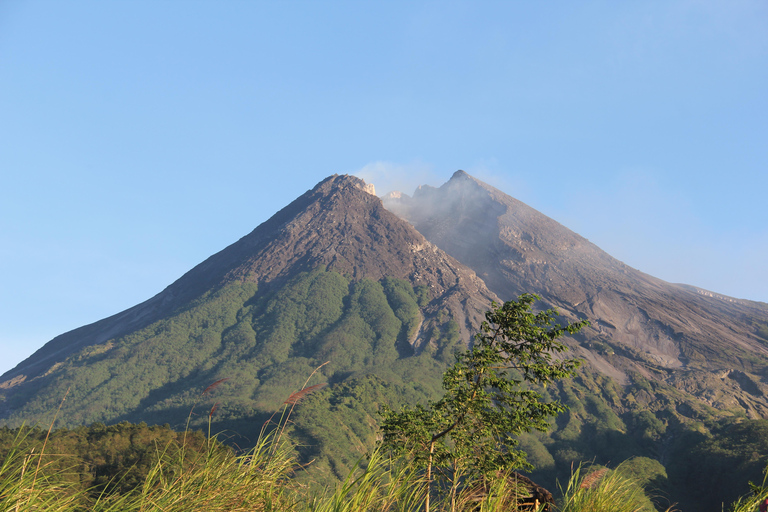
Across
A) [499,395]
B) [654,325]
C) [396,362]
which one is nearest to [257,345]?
[396,362]

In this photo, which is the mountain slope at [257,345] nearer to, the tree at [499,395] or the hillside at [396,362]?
the hillside at [396,362]

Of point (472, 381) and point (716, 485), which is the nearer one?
point (472, 381)

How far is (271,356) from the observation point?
156 meters

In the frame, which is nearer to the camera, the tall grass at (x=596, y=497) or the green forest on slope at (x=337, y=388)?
the tall grass at (x=596, y=497)

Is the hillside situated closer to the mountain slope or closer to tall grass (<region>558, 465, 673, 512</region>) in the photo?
the mountain slope

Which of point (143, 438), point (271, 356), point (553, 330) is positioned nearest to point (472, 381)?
point (553, 330)

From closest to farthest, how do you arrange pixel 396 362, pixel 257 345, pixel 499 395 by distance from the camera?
pixel 499 395 → pixel 396 362 → pixel 257 345

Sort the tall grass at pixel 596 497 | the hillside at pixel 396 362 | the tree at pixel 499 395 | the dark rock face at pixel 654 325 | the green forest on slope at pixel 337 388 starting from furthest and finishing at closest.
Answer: the dark rock face at pixel 654 325
the hillside at pixel 396 362
the green forest on slope at pixel 337 388
the tree at pixel 499 395
the tall grass at pixel 596 497

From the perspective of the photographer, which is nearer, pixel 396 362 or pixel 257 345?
pixel 396 362

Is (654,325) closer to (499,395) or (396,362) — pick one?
(396,362)

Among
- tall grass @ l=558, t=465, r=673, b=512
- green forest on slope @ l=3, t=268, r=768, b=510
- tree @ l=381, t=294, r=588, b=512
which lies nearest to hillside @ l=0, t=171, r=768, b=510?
green forest on slope @ l=3, t=268, r=768, b=510

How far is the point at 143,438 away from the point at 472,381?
46640 mm

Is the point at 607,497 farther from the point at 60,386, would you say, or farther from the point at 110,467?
the point at 60,386

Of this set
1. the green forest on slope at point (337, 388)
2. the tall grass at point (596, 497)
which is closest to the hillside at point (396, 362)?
the green forest on slope at point (337, 388)
